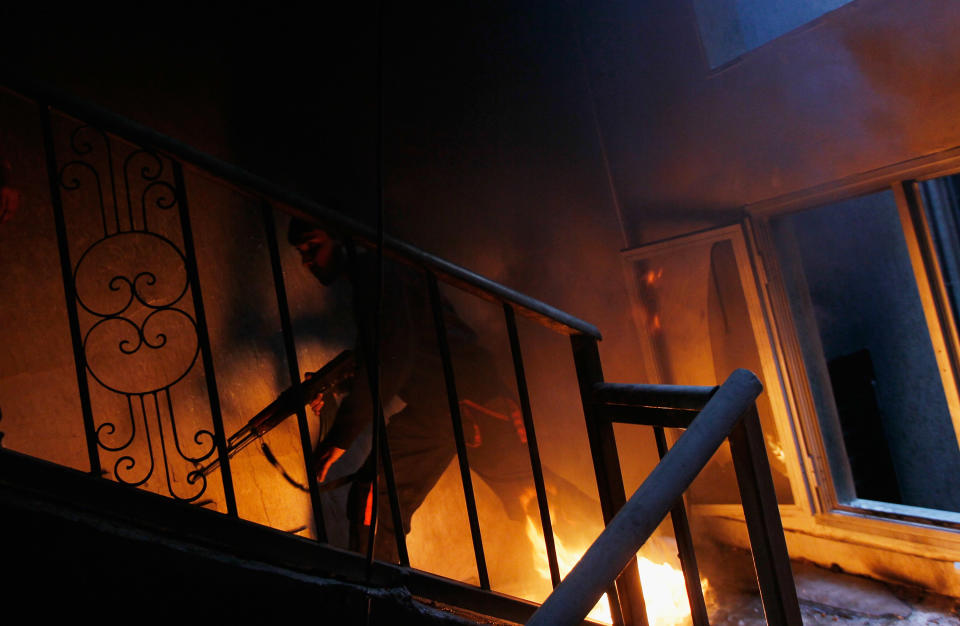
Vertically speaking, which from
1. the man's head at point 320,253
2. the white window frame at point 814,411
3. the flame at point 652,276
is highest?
the man's head at point 320,253

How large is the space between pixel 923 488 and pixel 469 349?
469 centimetres

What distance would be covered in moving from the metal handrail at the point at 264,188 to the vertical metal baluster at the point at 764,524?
71cm

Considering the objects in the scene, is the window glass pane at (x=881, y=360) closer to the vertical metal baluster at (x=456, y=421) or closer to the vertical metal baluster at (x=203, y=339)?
the vertical metal baluster at (x=456, y=421)

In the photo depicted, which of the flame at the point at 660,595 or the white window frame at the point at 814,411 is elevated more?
the white window frame at the point at 814,411

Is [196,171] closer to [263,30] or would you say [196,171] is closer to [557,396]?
[263,30]

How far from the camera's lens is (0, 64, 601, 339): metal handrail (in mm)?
1558

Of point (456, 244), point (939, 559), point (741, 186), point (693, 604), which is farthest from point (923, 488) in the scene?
point (693, 604)

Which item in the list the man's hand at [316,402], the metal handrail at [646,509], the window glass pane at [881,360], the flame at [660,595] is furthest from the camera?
the window glass pane at [881,360]

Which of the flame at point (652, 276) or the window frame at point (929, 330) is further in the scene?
the flame at point (652, 276)

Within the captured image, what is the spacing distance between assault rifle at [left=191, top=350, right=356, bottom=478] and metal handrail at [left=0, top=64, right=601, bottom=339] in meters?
1.67

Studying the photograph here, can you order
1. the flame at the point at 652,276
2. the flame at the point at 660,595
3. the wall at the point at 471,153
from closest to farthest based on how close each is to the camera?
1. the flame at the point at 660,595
2. the wall at the point at 471,153
3. the flame at the point at 652,276

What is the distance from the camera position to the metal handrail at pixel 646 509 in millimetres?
1163

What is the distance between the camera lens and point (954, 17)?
330cm

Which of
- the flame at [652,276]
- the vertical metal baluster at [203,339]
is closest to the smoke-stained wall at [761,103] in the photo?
the flame at [652,276]
